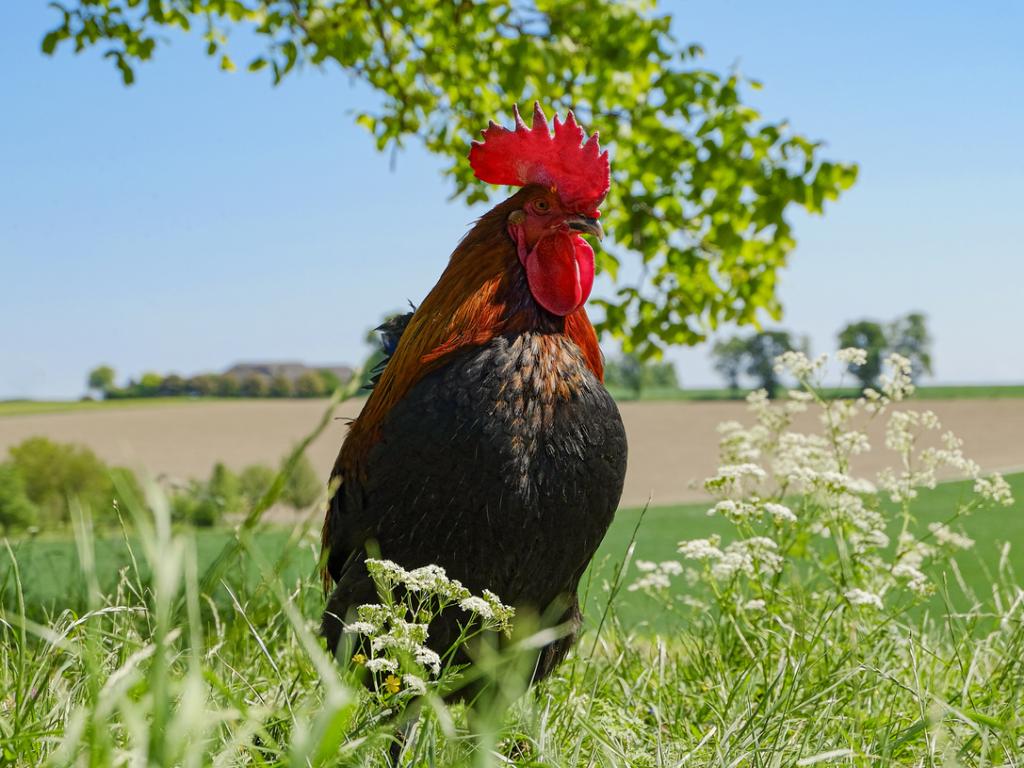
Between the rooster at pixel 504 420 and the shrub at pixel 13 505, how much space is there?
7051mm

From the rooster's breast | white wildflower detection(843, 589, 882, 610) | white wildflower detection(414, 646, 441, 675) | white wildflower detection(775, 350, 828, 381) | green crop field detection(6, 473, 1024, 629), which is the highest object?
white wildflower detection(775, 350, 828, 381)

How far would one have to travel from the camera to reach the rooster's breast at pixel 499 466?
263cm

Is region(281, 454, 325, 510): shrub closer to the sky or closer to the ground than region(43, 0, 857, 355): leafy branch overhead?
closer to the ground

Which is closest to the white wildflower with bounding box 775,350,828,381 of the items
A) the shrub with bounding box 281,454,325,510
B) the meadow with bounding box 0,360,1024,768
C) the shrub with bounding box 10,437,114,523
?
the meadow with bounding box 0,360,1024,768

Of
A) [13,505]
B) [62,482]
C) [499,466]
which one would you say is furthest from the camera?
[62,482]

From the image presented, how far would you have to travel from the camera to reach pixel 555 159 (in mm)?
2977

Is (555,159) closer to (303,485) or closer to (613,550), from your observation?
(613,550)

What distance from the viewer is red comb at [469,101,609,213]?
2953mm

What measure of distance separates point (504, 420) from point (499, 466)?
0.43 ft

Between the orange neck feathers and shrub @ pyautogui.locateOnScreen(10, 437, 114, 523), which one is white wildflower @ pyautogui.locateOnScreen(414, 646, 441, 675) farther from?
shrub @ pyautogui.locateOnScreen(10, 437, 114, 523)

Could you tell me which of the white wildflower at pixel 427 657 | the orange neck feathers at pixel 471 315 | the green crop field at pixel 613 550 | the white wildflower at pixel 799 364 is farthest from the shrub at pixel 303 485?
the white wildflower at pixel 427 657

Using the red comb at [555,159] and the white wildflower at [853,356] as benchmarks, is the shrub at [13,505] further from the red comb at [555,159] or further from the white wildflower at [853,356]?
the white wildflower at [853,356]

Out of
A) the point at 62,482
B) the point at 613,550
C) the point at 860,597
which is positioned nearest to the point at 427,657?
the point at 860,597

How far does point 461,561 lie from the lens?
8.89 feet
